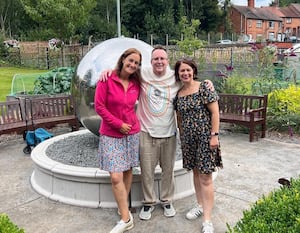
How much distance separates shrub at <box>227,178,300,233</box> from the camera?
198 cm

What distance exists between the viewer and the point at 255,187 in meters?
4.89

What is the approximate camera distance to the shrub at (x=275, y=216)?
6.51 feet

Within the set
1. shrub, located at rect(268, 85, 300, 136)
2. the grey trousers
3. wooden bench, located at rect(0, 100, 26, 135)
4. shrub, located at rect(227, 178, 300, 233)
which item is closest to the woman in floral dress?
the grey trousers

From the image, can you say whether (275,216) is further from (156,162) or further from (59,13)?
(59,13)

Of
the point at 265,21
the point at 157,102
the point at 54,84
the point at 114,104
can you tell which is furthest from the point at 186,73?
the point at 265,21

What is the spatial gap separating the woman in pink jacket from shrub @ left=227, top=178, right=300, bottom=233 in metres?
1.62

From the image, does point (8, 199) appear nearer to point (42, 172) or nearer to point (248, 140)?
point (42, 172)

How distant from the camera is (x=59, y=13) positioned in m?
20.1

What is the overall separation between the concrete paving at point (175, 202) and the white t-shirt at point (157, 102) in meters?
1.07

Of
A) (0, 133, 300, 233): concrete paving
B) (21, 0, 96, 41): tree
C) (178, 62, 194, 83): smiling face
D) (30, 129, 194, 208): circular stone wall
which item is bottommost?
(0, 133, 300, 233): concrete paving

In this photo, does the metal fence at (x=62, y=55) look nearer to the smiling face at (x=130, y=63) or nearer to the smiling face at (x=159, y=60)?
the smiling face at (x=159, y=60)

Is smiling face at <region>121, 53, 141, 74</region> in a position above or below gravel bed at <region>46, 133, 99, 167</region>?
above

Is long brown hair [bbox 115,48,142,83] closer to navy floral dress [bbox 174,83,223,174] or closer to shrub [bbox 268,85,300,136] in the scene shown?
navy floral dress [bbox 174,83,223,174]

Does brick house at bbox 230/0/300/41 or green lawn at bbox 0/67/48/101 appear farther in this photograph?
brick house at bbox 230/0/300/41
